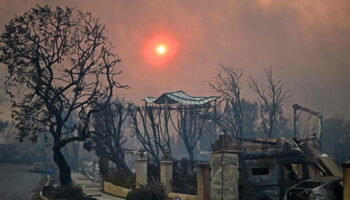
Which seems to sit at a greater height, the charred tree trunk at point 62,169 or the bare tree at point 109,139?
the bare tree at point 109,139

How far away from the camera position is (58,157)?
26469 mm

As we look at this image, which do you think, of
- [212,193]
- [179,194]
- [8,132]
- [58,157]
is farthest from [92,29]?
[8,132]

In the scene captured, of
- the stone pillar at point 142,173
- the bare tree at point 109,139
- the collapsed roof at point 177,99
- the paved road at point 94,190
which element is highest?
the collapsed roof at point 177,99

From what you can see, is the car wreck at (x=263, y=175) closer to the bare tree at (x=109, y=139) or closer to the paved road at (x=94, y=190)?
the paved road at (x=94, y=190)

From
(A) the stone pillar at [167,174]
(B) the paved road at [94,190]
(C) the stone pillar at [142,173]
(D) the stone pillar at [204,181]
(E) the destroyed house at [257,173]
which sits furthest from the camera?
(B) the paved road at [94,190]

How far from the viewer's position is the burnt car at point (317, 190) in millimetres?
11844

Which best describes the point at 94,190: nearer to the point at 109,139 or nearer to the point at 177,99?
the point at 109,139

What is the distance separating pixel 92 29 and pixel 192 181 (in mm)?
14504

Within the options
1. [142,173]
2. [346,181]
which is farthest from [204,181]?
[142,173]

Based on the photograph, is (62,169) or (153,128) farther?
(153,128)

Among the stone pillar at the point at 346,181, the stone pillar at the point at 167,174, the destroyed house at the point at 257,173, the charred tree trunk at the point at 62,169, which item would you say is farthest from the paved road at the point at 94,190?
the stone pillar at the point at 346,181

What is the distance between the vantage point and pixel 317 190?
38.8 feet

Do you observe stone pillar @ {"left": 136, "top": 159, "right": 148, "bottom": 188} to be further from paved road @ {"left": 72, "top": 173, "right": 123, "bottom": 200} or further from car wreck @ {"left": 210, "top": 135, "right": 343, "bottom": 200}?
car wreck @ {"left": 210, "top": 135, "right": 343, "bottom": 200}

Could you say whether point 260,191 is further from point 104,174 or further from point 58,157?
point 104,174
